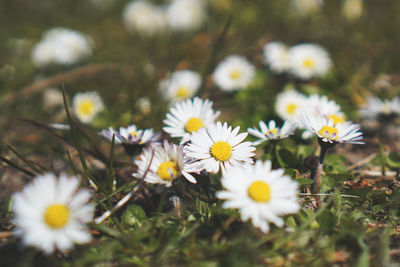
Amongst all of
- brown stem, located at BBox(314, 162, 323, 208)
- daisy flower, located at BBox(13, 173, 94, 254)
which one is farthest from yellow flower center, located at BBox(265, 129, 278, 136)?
daisy flower, located at BBox(13, 173, 94, 254)

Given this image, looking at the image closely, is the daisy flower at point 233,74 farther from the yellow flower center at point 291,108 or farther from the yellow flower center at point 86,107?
the yellow flower center at point 86,107

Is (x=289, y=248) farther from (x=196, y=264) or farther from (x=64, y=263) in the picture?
(x=64, y=263)

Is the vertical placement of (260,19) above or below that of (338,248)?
above

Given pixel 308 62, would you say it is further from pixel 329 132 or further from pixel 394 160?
pixel 329 132

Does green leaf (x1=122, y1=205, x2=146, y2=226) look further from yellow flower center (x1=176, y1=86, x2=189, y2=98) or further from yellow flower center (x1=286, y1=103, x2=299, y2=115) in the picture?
yellow flower center (x1=176, y1=86, x2=189, y2=98)

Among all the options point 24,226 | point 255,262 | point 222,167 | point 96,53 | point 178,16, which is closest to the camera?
point 24,226

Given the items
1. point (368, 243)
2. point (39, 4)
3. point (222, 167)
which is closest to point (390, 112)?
point (368, 243)

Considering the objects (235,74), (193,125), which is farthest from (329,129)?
(235,74)
